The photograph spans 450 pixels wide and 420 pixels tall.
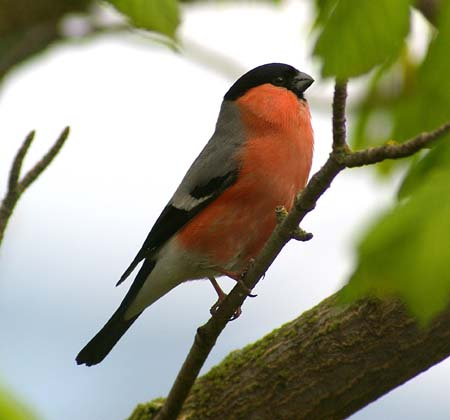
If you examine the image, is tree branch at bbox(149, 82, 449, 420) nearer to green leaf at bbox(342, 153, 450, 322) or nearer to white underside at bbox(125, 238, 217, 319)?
green leaf at bbox(342, 153, 450, 322)

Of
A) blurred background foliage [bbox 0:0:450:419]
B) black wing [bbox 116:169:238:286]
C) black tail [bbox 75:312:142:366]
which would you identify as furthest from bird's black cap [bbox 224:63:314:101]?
blurred background foliage [bbox 0:0:450:419]

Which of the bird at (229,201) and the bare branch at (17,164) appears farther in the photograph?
the bird at (229,201)

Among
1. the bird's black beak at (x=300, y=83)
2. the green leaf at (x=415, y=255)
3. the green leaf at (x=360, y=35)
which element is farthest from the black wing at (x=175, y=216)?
the green leaf at (x=415, y=255)

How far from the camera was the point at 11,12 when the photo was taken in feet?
23.4

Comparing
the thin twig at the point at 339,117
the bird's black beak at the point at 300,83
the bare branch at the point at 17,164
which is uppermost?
the bird's black beak at the point at 300,83

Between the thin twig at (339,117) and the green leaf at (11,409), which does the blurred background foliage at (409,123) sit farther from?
the thin twig at (339,117)

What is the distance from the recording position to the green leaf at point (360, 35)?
4.48 ft

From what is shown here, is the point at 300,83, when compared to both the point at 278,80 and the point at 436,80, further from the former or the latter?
the point at 436,80

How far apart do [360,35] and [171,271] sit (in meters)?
3.43

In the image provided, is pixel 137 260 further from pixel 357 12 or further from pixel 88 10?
pixel 357 12

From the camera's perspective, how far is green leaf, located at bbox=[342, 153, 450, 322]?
3.61 ft

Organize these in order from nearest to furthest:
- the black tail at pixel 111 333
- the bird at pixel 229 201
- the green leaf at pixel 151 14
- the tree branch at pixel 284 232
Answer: the green leaf at pixel 151 14
the tree branch at pixel 284 232
the bird at pixel 229 201
the black tail at pixel 111 333

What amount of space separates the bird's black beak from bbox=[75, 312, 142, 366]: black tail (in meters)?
1.65

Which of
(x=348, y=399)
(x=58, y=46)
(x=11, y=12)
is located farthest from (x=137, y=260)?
(x=11, y=12)
